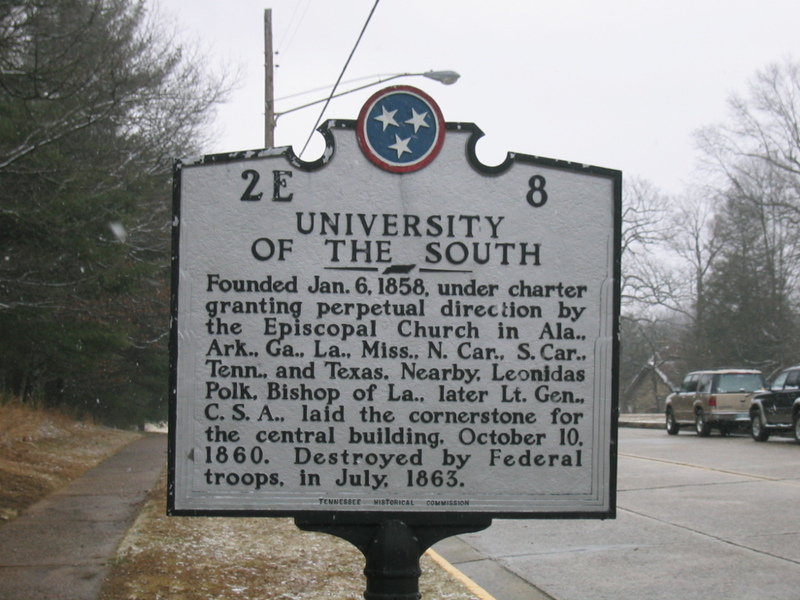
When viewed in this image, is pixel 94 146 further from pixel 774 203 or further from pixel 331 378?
pixel 774 203

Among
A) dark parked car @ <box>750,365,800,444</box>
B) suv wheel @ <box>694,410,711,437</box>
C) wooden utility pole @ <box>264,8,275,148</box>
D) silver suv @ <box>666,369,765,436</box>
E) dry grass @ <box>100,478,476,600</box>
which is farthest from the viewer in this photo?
A: suv wheel @ <box>694,410,711,437</box>

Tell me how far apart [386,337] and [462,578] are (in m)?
4.40

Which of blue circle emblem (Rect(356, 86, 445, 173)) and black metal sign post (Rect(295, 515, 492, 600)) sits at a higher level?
blue circle emblem (Rect(356, 86, 445, 173))

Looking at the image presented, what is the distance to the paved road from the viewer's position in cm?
727

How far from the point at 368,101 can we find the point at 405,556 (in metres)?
1.60

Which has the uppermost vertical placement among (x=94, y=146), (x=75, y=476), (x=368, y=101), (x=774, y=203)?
(x=774, y=203)

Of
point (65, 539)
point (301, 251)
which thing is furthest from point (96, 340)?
point (301, 251)

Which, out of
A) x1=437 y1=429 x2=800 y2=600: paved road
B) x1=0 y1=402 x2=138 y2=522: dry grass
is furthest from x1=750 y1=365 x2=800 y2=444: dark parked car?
x1=0 y1=402 x2=138 y2=522: dry grass

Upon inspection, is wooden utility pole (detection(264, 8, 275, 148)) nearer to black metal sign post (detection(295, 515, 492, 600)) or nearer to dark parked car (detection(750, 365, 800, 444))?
dark parked car (detection(750, 365, 800, 444))

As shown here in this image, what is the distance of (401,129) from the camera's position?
334cm

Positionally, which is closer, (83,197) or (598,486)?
(598,486)

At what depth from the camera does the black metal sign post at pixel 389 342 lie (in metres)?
3.26

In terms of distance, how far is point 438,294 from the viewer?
3.31 meters

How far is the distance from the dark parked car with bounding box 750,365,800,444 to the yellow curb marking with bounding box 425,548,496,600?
575 inches
